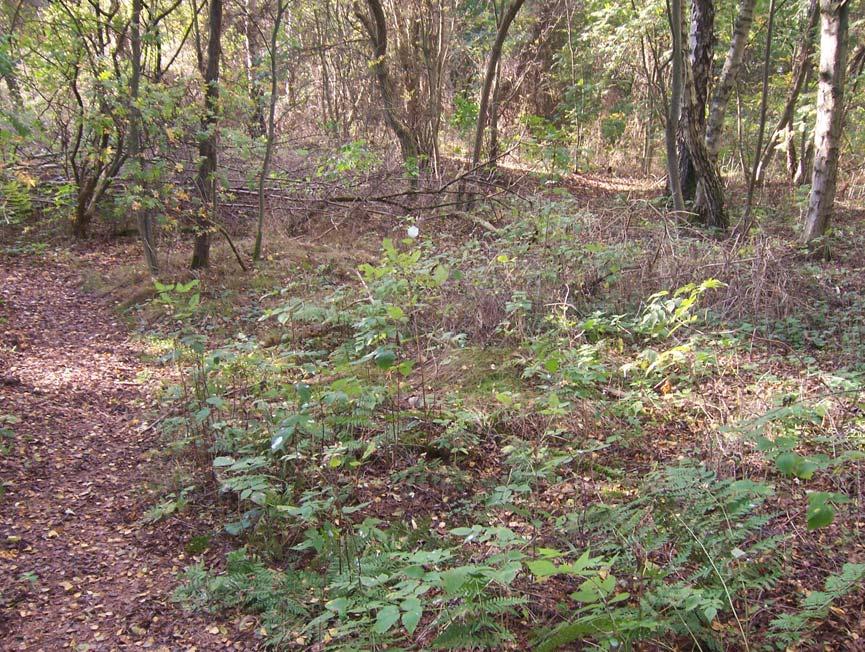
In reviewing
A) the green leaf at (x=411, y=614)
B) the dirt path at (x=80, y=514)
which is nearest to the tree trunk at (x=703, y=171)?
the dirt path at (x=80, y=514)

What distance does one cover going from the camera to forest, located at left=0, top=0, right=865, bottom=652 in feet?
7.82

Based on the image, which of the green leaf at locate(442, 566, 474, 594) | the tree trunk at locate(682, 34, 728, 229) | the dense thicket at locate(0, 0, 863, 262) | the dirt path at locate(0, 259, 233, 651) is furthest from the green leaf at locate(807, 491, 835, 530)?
the tree trunk at locate(682, 34, 728, 229)

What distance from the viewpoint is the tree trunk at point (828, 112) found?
6.43m

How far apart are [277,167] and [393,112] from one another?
270 centimetres

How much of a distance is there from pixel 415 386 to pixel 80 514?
233cm

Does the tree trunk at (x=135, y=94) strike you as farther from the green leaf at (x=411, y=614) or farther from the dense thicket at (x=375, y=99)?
the green leaf at (x=411, y=614)

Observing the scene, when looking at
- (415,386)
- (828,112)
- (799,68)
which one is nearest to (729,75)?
(828,112)

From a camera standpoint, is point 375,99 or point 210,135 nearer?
point 210,135

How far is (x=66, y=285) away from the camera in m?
8.41

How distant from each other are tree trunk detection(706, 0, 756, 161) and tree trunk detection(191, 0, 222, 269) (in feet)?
22.5

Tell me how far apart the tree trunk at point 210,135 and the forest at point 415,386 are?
67 mm

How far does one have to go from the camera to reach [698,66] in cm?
864

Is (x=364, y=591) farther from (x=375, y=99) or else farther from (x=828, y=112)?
(x=375, y=99)

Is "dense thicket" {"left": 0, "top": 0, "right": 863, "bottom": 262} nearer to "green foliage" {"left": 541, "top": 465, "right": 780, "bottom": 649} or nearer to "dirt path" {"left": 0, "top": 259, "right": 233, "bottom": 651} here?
"dirt path" {"left": 0, "top": 259, "right": 233, "bottom": 651}
